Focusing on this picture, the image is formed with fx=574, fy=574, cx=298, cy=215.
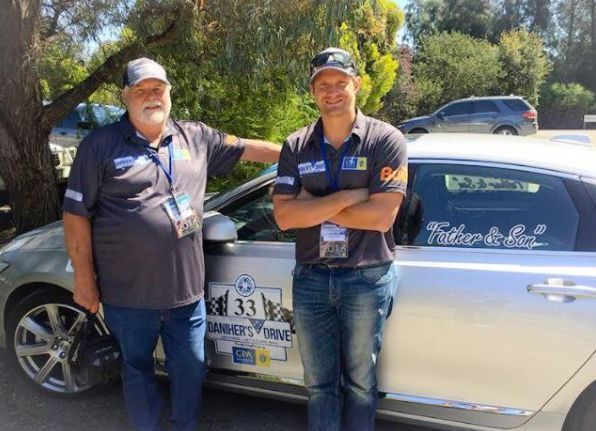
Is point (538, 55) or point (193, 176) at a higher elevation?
point (538, 55)

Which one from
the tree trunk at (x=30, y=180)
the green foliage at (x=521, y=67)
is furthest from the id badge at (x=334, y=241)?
the green foliage at (x=521, y=67)

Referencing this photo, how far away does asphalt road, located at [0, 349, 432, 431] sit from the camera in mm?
3275

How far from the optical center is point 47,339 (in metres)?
3.38

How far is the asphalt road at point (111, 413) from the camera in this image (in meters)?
3.28

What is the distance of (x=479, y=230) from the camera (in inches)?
104

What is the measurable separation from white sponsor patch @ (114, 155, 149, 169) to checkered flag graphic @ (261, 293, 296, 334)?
880 millimetres

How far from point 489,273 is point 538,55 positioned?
3239cm

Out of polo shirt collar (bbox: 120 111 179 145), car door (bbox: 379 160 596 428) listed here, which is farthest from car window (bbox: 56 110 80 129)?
car door (bbox: 379 160 596 428)

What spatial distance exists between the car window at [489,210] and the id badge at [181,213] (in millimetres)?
1036

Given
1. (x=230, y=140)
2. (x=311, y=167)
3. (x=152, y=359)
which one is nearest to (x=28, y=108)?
(x=230, y=140)

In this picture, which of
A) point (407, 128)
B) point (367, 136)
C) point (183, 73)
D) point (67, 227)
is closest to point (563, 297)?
point (367, 136)

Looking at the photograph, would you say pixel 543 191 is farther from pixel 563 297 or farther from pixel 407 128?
pixel 407 128

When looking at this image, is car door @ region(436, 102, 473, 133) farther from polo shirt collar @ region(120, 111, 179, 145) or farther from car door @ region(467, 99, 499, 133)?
polo shirt collar @ region(120, 111, 179, 145)

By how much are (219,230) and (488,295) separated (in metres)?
1.32
